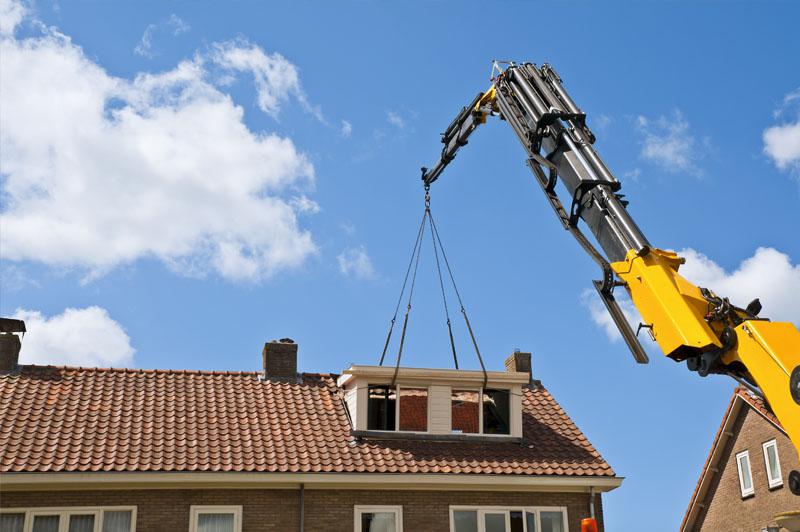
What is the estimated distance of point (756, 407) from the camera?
2614 centimetres

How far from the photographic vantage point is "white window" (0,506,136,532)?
17766 millimetres

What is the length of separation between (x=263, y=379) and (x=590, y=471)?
893 centimetres

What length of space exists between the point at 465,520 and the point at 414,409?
10.8 ft

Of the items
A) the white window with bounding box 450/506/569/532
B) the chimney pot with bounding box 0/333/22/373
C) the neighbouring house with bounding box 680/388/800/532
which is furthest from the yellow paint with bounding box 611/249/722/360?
the chimney pot with bounding box 0/333/22/373

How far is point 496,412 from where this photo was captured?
22.5 m

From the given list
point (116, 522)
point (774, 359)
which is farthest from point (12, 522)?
point (774, 359)

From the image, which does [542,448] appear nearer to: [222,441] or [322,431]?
[322,431]

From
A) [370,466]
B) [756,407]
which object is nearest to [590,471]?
[370,466]

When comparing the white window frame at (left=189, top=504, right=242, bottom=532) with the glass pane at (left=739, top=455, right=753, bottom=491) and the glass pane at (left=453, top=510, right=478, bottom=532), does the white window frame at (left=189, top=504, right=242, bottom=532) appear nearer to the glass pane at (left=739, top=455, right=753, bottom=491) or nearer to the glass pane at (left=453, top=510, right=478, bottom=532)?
the glass pane at (left=453, top=510, right=478, bottom=532)

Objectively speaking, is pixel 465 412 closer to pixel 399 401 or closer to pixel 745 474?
pixel 399 401

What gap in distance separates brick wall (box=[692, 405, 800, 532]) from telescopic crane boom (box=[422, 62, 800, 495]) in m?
15.2

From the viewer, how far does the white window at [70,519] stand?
58.3 feet

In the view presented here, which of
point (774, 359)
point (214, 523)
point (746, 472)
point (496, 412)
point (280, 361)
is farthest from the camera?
point (746, 472)

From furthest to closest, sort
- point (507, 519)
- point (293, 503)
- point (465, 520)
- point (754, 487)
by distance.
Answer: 1. point (754, 487)
2. point (507, 519)
3. point (465, 520)
4. point (293, 503)
